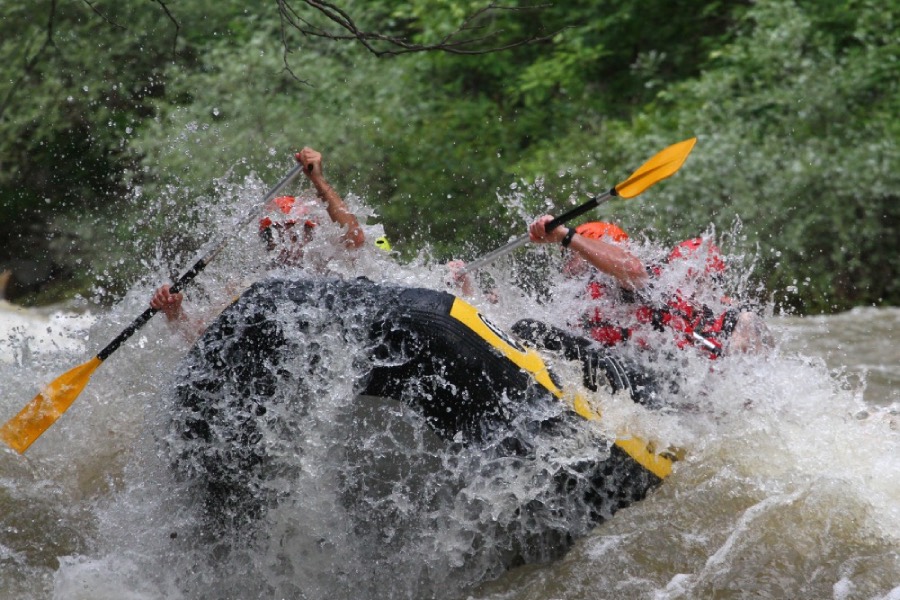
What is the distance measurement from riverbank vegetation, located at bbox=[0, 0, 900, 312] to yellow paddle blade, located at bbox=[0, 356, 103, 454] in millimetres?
3665

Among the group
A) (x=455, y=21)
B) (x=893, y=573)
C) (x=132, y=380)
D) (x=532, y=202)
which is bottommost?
(x=532, y=202)

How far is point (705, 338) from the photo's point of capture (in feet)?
15.2

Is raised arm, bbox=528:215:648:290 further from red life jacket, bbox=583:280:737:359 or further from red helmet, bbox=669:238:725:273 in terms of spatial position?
red helmet, bbox=669:238:725:273

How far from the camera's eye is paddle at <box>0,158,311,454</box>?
4.63 meters

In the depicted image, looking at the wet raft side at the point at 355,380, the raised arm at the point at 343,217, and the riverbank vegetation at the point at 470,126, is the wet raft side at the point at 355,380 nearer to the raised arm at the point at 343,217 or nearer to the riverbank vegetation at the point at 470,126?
the raised arm at the point at 343,217

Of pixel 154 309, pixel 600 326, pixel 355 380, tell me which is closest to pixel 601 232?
pixel 600 326

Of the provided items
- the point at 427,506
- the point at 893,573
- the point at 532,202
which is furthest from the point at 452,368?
the point at 532,202

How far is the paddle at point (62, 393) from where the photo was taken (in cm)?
463

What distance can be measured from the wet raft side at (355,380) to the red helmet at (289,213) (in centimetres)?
A: 111

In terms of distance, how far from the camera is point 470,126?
34.9 ft

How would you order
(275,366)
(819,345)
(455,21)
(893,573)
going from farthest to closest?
(455,21), (819,345), (275,366), (893,573)

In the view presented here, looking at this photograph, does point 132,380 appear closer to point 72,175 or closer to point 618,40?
point 72,175

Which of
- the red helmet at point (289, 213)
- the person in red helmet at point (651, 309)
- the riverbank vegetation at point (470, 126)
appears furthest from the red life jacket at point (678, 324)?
the riverbank vegetation at point (470, 126)

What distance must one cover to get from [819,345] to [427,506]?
451 cm
